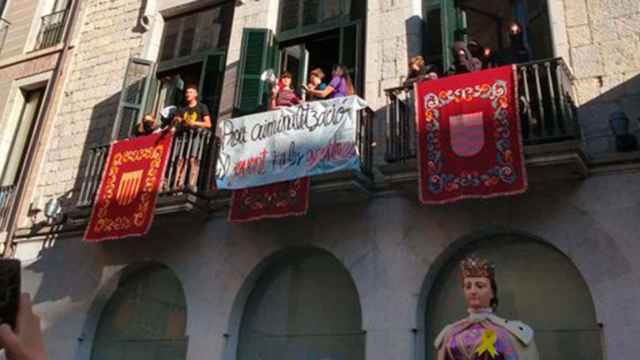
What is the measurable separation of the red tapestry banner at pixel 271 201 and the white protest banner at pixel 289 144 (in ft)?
0.37

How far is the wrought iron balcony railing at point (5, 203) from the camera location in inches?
477

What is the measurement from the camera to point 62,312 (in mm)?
10562

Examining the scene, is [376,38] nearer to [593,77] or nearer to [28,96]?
[593,77]

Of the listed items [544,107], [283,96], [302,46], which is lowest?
[544,107]

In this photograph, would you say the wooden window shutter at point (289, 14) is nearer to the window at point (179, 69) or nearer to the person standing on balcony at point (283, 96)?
the window at point (179, 69)

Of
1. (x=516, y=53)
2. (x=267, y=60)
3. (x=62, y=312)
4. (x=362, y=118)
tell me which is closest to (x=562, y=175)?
(x=516, y=53)

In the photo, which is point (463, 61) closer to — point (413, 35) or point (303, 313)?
point (413, 35)

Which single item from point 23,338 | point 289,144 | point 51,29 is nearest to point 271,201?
point 289,144

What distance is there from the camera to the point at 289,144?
8617 mm

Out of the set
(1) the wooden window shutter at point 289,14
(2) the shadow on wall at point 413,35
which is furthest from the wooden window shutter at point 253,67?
(2) the shadow on wall at point 413,35

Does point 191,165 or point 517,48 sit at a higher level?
point 517,48

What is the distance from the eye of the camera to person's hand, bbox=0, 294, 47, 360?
1.90 meters

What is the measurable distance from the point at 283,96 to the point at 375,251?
2.81m

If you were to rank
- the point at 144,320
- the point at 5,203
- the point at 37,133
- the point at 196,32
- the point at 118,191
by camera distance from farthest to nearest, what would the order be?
the point at 37,133, the point at 5,203, the point at 196,32, the point at 144,320, the point at 118,191
